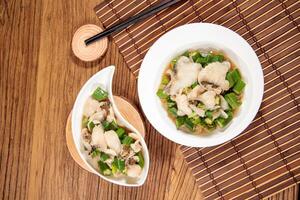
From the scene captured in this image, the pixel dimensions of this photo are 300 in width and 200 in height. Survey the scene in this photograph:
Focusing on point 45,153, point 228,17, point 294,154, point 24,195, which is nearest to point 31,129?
point 45,153

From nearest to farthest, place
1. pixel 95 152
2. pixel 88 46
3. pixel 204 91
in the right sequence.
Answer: pixel 204 91
pixel 95 152
pixel 88 46

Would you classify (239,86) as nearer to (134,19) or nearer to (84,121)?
(134,19)

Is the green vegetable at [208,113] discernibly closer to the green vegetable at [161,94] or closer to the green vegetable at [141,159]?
the green vegetable at [161,94]

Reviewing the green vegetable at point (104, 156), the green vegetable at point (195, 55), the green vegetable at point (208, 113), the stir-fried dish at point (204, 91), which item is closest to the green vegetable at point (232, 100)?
the stir-fried dish at point (204, 91)

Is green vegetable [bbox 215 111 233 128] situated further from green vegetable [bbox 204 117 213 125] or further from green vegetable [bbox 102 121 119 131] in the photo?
green vegetable [bbox 102 121 119 131]

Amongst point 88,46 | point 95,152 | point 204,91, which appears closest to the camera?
point 204,91

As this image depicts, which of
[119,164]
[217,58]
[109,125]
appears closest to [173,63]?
[217,58]
